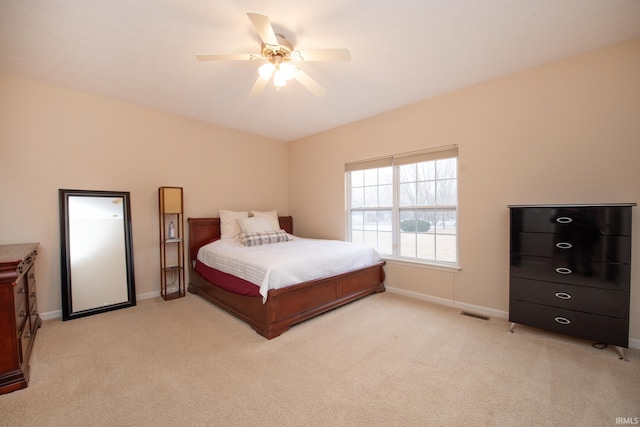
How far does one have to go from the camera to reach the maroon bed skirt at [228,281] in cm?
266

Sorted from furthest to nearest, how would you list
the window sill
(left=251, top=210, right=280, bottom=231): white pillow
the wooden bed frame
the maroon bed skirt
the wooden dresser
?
(left=251, top=210, right=280, bottom=231): white pillow < the window sill < the maroon bed skirt < the wooden bed frame < the wooden dresser

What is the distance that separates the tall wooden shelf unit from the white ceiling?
49.4 inches

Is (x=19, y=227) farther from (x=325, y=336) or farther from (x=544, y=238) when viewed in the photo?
(x=544, y=238)

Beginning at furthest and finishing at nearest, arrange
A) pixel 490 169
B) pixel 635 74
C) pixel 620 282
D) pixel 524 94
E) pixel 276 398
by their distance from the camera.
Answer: pixel 490 169 < pixel 524 94 < pixel 635 74 < pixel 620 282 < pixel 276 398

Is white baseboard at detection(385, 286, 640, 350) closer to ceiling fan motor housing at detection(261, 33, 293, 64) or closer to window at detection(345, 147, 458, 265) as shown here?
window at detection(345, 147, 458, 265)

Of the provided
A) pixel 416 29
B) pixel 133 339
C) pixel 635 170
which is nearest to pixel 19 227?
pixel 133 339

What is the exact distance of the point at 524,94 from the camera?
106 inches

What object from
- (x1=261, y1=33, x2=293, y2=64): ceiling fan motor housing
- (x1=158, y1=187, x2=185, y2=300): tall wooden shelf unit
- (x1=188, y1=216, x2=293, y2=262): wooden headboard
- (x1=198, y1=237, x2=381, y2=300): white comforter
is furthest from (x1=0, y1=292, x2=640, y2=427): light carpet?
(x1=261, y1=33, x2=293, y2=64): ceiling fan motor housing

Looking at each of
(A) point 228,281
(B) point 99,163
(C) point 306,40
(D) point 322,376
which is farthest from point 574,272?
(B) point 99,163

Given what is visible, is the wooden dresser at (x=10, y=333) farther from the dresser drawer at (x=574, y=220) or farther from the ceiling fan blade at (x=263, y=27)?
the dresser drawer at (x=574, y=220)

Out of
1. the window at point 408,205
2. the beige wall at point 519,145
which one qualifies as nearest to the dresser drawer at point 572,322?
the beige wall at point 519,145

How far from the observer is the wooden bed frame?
8.38 ft

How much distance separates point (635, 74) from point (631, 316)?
2031 millimetres

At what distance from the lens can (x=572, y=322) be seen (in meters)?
2.24
